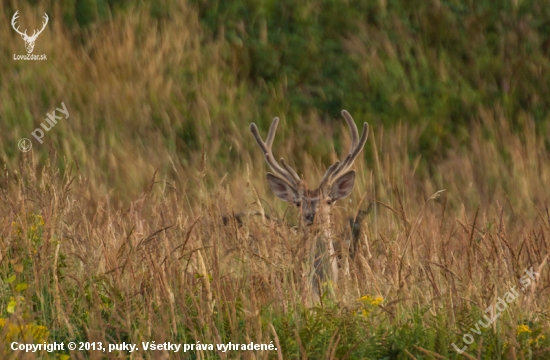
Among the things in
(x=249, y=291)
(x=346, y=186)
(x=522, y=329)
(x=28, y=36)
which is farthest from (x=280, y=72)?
(x=522, y=329)

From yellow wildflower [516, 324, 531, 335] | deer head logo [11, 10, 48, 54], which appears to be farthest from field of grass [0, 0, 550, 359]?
deer head logo [11, 10, 48, 54]

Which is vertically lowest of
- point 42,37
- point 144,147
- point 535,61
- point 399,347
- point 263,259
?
point 399,347

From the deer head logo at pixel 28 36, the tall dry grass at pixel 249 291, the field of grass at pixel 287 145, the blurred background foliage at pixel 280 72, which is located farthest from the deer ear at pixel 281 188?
the deer head logo at pixel 28 36

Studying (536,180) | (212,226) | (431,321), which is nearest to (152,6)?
(536,180)

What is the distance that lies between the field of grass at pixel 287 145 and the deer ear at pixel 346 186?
17 centimetres

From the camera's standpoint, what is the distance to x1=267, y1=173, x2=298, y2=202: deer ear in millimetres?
7363

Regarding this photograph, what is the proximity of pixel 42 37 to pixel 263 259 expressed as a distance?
327 inches

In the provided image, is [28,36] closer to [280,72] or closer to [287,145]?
[280,72]

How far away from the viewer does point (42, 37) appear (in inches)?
457

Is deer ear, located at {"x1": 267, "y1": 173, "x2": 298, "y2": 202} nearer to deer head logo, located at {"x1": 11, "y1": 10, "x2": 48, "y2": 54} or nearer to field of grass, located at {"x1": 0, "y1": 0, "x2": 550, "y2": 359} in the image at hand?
field of grass, located at {"x1": 0, "y1": 0, "x2": 550, "y2": 359}

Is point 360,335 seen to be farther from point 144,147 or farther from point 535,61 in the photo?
point 535,61

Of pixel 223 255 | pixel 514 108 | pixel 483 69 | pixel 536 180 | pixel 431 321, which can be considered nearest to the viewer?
pixel 431 321

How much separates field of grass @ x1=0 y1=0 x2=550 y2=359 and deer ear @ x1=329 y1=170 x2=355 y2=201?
0.17 metres

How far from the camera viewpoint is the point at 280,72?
11.7 m
